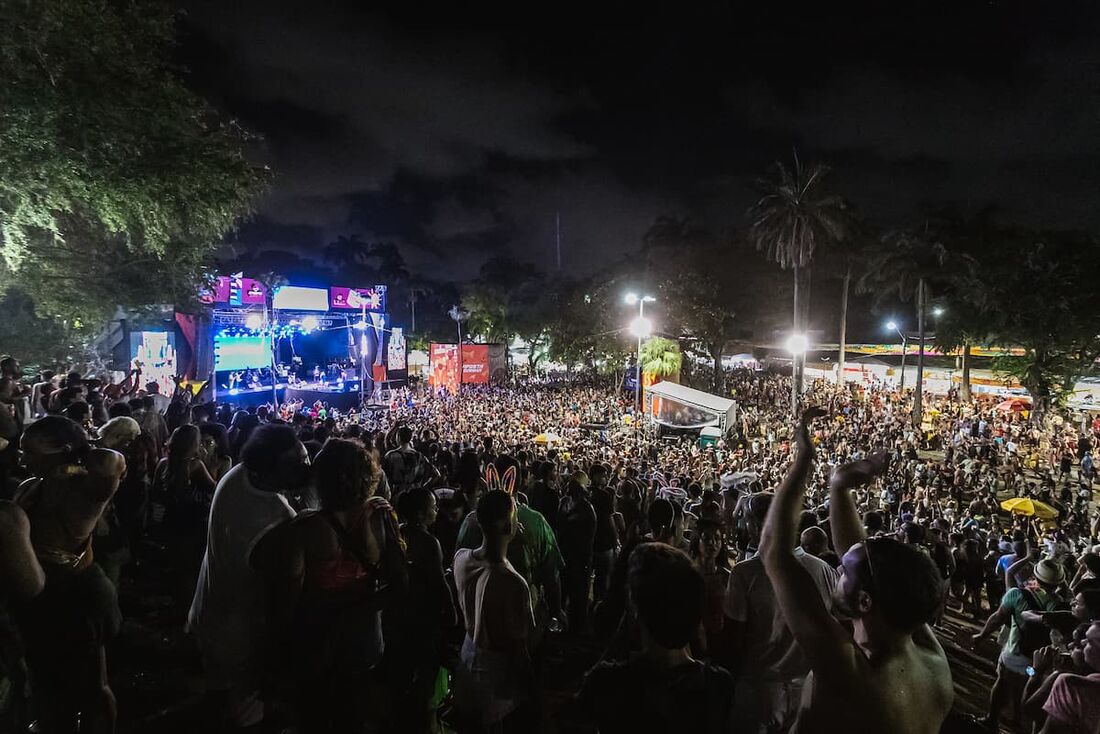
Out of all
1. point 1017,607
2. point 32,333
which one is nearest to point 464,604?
point 1017,607

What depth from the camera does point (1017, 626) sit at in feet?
15.9

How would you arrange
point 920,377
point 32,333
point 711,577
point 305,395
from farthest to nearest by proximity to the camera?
point 920,377, point 305,395, point 32,333, point 711,577

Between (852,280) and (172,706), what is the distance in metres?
56.5

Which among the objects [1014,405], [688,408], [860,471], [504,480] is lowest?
[1014,405]

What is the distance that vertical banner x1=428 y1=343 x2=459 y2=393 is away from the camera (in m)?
37.2

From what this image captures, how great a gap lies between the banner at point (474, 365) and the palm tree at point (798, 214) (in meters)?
19.4

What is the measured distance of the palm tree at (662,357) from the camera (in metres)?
35.5

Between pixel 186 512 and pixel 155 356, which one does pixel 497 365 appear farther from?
pixel 186 512

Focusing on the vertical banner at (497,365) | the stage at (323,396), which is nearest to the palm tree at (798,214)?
the vertical banner at (497,365)

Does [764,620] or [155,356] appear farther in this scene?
[155,356]

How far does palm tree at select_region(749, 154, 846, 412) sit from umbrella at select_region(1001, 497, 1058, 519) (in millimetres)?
22577

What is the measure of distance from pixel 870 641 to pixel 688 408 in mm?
21183

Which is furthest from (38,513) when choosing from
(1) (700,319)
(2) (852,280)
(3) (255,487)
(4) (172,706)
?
(2) (852,280)

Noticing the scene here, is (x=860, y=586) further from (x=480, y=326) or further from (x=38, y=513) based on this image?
(x=480, y=326)
